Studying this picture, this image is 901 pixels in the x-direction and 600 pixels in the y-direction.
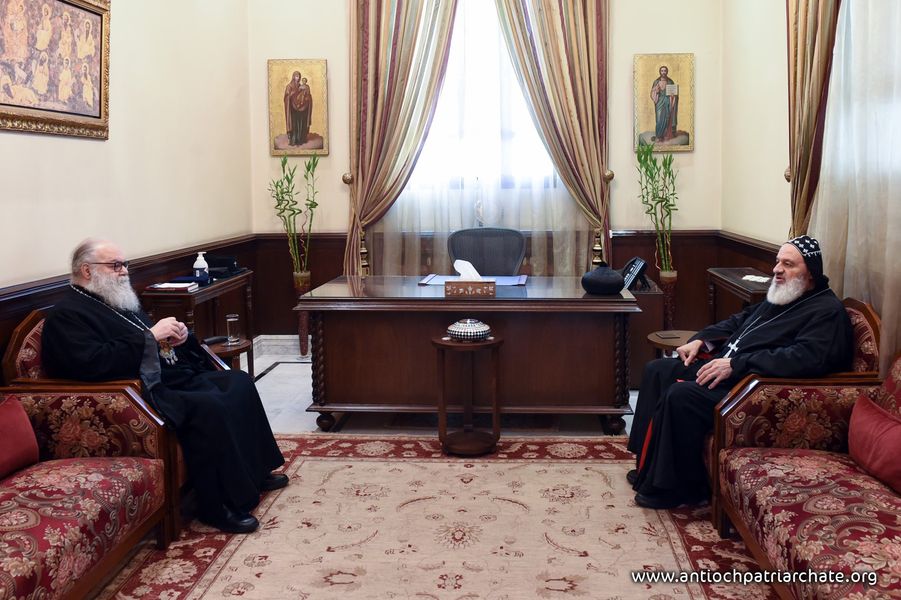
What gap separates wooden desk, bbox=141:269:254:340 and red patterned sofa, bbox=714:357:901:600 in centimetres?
323

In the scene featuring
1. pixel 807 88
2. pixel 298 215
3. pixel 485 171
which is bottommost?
pixel 298 215

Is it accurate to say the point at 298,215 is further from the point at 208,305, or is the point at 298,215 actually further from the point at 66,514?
the point at 66,514

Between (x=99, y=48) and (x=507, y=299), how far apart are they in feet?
8.72

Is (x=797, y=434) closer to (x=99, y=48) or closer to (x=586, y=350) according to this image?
(x=586, y=350)

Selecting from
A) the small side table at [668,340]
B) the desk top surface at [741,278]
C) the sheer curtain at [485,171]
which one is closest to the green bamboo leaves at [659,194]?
the sheer curtain at [485,171]

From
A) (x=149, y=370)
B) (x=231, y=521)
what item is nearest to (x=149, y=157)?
(x=149, y=370)

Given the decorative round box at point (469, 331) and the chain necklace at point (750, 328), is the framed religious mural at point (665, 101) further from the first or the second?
the chain necklace at point (750, 328)

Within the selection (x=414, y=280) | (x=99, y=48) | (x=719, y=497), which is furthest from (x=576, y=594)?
(x=99, y=48)

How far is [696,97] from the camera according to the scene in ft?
24.5

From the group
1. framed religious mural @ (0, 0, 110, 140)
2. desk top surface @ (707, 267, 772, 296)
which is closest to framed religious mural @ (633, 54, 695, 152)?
desk top surface @ (707, 267, 772, 296)

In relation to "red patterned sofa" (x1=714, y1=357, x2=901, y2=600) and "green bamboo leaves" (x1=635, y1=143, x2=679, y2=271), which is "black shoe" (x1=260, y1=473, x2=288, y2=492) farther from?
"green bamboo leaves" (x1=635, y1=143, x2=679, y2=271)

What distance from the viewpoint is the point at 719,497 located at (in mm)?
3754

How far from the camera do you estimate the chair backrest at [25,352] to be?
3.75 meters

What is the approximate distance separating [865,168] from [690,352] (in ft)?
3.78
